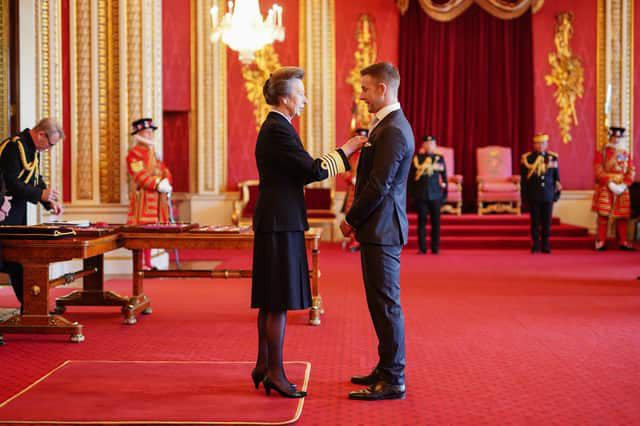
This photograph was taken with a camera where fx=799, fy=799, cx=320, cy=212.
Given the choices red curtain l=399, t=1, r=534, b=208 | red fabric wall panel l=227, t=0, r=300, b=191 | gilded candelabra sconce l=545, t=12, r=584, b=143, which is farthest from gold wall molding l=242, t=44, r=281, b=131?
gilded candelabra sconce l=545, t=12, r=584, b=143

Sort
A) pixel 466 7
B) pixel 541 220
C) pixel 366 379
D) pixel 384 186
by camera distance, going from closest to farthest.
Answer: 1. pixel 384 186
2. pixel 366 379
3. pixel 541 220
4. pixel 466 7

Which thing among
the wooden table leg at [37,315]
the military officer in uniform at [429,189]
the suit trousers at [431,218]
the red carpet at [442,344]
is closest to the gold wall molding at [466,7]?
the military officer in uniform at [429,189]

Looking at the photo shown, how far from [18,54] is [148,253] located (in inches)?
91.8

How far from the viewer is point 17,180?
5664 mm

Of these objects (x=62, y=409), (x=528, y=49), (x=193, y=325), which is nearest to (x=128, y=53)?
(x=193, y=325)

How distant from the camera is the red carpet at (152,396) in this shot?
3357 millimetres

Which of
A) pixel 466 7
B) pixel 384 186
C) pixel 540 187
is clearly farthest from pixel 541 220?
pixel 384 186

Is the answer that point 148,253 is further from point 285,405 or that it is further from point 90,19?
point 285,405

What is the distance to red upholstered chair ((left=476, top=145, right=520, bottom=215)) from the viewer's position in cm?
1290

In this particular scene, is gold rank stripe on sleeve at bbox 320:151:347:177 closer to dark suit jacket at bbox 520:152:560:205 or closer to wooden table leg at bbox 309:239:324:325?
wooden table leg at bbox 309:239:324:325

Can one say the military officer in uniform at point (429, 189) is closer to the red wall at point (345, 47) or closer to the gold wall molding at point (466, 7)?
the red wall at point (345, 47)

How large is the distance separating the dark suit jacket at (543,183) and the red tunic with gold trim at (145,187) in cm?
511

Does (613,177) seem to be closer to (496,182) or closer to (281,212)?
(496,182)

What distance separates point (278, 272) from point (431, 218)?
7437 millimetres
